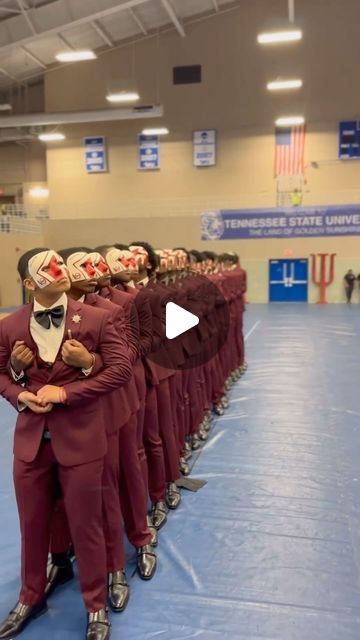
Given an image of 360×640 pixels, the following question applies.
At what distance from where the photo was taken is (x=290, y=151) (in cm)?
2059

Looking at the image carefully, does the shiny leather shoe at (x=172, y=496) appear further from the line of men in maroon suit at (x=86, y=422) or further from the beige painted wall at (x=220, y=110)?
the beige painted wall at (x=220, y=110)

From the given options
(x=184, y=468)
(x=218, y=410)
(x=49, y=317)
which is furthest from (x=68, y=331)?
(x=218, y=410)

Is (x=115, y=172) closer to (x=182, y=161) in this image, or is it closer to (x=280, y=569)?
(x=182, y=161)

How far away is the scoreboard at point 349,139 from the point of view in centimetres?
1984

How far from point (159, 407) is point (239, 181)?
740 inches

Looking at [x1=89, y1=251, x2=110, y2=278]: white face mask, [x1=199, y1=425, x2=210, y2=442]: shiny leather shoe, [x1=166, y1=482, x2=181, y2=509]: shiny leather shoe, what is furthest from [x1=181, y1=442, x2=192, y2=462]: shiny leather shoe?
[x1=89, y1=251, x2=110, y2=278]: white face mask

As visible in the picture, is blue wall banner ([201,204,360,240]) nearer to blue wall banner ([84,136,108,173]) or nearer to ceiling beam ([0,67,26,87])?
blue wall banner ([84,136,108,173])

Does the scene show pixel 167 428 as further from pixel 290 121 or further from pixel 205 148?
pixel 205 148

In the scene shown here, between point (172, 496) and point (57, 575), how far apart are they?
1.08 metres

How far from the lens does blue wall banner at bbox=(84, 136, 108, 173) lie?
2209 cm

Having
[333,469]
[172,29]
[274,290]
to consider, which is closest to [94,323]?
[333,469]

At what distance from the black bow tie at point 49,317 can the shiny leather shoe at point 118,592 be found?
4.54ft

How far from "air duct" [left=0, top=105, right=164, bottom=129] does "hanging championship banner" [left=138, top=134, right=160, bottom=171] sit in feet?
5.39

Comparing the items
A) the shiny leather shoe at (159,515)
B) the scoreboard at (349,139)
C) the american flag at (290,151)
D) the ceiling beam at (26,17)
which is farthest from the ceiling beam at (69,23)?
the shiny leather shoe at (159,515)
